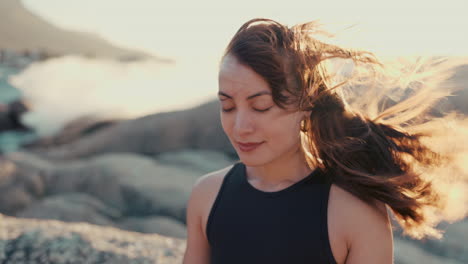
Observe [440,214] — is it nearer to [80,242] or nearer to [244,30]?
[244,30]

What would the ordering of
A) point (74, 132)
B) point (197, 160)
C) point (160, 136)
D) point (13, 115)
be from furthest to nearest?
point (13, 115), point (74, 132), point (160, 136), point (197, 160)

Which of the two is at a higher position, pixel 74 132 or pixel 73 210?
pixel 73 210

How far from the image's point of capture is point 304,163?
211cm

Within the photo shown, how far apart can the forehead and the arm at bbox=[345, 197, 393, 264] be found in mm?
589

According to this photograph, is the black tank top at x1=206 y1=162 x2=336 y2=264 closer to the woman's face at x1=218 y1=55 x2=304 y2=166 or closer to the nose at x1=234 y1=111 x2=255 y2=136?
the woman's face at x1=218 y1=55 x2=304 y2=166

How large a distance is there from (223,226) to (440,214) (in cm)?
105

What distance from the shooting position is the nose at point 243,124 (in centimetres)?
192

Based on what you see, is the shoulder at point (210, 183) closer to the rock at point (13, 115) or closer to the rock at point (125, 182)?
the rock at point (125, 182)

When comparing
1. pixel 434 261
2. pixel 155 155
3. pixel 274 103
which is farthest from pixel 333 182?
pixel 155 155

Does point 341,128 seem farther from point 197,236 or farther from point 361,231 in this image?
point 197,236

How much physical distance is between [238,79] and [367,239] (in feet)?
2.53

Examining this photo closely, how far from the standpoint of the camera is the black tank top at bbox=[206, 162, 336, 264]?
75.7 inches

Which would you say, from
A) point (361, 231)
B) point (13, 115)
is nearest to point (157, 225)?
point (361, 231)

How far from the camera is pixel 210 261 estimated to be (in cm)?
233
